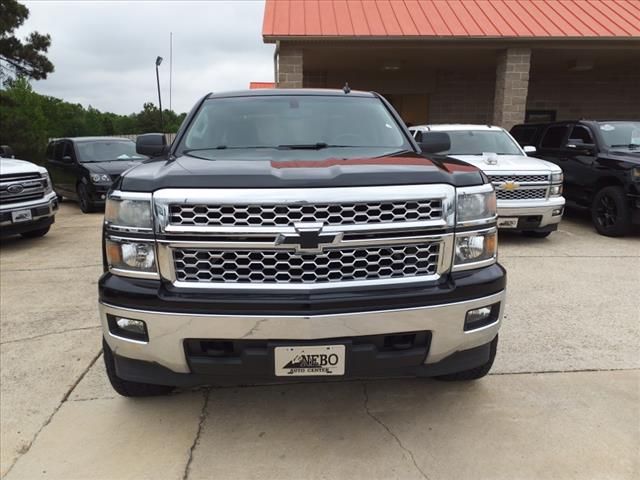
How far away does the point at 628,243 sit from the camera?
7.07 meters

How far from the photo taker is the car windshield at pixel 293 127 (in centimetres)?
329

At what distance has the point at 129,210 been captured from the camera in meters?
2.30

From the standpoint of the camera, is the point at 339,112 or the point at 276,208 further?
the point at 339,112

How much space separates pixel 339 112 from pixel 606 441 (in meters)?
2.67

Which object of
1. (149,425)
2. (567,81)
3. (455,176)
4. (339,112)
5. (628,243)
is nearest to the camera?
(455,176)

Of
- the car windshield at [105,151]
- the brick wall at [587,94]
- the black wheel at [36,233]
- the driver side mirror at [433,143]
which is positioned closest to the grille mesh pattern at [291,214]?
the driver side mirror at [433,143]

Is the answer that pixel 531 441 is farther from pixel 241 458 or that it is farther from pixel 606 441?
pixel 241 458

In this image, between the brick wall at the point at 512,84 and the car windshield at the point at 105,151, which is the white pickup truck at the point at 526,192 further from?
the car windshield at the point at 105,151

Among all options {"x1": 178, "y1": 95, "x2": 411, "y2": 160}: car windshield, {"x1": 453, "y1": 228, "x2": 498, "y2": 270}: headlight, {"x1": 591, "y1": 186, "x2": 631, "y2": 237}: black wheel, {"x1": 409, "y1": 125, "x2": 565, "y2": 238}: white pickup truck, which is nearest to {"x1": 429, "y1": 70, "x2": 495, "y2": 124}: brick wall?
{"x1": 591, "y1": 186, "x2": 631, "y2": 237}: black wheel

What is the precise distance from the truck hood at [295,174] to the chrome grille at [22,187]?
A: 5231 mm

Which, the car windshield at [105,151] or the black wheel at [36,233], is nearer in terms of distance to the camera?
the black wheel at [36,233]

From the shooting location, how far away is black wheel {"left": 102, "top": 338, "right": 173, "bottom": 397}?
273 cm

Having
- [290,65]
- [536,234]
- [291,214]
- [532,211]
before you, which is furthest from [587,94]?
[291,214]

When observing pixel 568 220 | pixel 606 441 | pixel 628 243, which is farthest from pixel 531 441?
pixel 568 220
